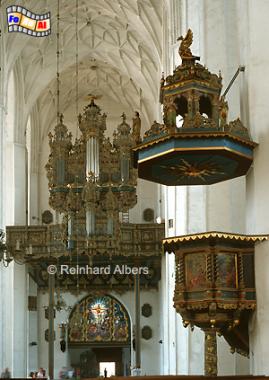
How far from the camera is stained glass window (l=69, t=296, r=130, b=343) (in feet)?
125

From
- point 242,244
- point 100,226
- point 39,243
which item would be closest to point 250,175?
point 242,244

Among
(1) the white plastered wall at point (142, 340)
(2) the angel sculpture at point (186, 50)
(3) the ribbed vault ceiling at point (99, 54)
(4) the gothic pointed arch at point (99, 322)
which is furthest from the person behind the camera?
(4) the gothic pointed arch at point (99, 322)

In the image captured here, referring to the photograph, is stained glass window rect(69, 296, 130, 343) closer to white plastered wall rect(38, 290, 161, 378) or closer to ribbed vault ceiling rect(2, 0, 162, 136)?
white plastered wall rect(38, 290, 161, 378)

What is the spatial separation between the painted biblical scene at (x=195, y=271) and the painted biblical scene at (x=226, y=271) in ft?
0.73

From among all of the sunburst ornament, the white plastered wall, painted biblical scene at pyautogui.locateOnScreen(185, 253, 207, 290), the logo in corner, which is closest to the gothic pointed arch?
the white plastered wall

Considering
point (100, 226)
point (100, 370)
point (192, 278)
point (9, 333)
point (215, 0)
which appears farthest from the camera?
point (100, 370)

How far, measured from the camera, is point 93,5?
3488 centimetres

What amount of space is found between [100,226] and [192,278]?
18429 mm

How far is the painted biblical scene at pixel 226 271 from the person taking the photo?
12.1m

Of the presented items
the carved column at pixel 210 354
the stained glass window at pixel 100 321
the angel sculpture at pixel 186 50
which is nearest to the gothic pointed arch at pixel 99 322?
the stained glass window at pixel 100 321

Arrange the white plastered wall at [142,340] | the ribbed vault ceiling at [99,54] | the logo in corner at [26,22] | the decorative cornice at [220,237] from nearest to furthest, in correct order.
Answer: the decorative cornice at [220,237], the logo in corner at [26,22], the ribbed vault ceiling at [99,54], the white plastered wall at [142,340]

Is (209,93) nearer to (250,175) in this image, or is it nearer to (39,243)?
(250,175)

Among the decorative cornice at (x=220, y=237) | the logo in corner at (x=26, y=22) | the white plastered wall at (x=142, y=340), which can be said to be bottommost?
the white plastered wall at (x=142, y=340)

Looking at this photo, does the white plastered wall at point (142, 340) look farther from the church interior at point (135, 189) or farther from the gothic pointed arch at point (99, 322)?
the gothic pointed arch at point (99, 322)
